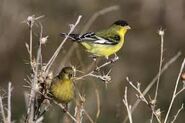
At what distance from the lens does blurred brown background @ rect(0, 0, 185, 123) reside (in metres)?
11.9

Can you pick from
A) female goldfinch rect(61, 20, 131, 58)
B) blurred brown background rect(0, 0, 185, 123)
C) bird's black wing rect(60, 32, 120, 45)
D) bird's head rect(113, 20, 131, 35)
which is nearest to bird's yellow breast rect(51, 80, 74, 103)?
female goldfinch rect(61, 20, 131, 58)

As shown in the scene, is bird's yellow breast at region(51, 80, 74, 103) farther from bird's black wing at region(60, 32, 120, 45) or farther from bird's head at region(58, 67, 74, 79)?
bird's black wing at region(60, 32, 120, 45)

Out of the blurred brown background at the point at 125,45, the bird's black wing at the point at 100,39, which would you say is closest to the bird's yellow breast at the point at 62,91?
the bird's black wing at the point at 100,39

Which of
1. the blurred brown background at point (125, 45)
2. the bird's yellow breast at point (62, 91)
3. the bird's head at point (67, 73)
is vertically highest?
the bird's head at point (67, 73)

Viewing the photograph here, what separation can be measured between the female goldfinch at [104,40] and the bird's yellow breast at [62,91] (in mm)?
1920

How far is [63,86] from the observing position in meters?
6.02

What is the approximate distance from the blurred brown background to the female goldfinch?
2.34m

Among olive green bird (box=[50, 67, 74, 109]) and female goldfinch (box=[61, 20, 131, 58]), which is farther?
female goldfinch (box=[61, 20, 131, 58])

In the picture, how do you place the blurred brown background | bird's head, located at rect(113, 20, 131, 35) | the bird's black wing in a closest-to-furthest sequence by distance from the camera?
the bird's black wing < bird's head, located at rect(113, 20, 131, 35) < the blurred brown background

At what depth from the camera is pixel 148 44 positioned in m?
13.9

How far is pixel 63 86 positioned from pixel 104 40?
2.59 meters

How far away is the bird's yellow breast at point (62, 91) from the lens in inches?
235

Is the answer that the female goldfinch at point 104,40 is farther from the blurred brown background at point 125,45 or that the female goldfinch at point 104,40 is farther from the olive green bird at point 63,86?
the blurred brown background at point 125,45

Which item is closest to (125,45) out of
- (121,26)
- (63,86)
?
(121,26)
